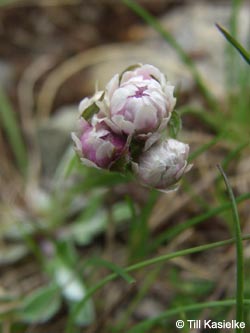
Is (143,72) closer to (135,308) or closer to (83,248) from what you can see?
(135,308)

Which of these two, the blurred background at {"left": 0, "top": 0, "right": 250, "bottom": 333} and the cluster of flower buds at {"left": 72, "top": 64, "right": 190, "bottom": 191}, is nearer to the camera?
the cluster of flower buds at {"left": 72, "top": 64, "right": 190, "bottom": 191}

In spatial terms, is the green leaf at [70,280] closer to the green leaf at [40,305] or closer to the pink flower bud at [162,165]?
the green leaf at [40,305]

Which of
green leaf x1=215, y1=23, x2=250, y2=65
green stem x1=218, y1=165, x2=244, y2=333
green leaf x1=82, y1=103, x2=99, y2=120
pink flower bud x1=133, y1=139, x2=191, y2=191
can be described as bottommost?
green stem x1=218, y1=165, x2=244, y2=333

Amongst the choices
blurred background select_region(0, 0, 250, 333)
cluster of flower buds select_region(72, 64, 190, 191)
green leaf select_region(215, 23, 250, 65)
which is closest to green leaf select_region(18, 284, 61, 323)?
blurred background select_region(0, 0, 250, 333)

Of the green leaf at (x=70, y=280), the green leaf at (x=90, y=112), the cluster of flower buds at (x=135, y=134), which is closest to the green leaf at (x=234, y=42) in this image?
the cluster of flower buds at (x=135, y=134)

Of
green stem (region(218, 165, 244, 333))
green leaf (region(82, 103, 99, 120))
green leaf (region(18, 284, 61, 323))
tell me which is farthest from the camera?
green leaf (region(18, 284, 61, 323))

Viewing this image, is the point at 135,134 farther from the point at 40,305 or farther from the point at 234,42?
the point at 40,305

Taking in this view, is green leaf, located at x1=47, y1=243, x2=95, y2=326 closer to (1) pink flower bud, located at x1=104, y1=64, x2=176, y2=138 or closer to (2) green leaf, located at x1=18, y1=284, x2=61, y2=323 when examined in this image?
(2) green leaf, located at x1=18, y1=284, x2=61, y2=323
